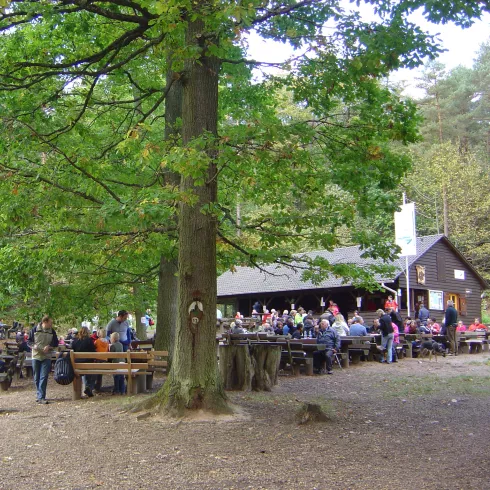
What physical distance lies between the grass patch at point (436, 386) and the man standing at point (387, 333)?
3484mm

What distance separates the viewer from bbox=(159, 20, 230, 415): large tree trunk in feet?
31.3

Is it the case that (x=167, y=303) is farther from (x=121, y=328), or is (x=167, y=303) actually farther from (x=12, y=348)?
(x=12, y=348)

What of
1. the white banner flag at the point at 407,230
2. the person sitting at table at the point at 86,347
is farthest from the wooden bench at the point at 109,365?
the white banner flag at the point at 407,230

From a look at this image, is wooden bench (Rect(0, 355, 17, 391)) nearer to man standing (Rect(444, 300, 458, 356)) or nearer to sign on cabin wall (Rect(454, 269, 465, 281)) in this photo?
man standing (Rect(444, 300, 458, 356))

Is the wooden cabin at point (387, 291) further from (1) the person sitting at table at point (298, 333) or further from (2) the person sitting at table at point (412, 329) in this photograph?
(1) the person sitting at table at point (298, 333)

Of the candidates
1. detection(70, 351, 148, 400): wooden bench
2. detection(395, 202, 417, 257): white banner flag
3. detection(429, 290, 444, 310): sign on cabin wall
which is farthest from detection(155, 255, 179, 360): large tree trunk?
detection(429, 290, 444, 310): sign on cabin wall

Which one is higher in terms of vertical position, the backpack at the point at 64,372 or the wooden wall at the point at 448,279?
the wooden wall at the point at 448,279

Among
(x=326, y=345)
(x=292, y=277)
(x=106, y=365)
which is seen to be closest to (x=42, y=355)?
(x=106, y=365)

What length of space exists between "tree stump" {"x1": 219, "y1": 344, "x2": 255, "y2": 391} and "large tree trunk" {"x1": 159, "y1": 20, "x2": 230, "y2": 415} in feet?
10.7

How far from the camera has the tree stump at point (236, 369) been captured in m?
13.0

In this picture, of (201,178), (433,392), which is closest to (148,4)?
(201,178)

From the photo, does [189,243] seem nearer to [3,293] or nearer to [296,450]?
[296,450]

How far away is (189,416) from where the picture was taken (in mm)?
9320

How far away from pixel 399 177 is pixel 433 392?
4656 mm
